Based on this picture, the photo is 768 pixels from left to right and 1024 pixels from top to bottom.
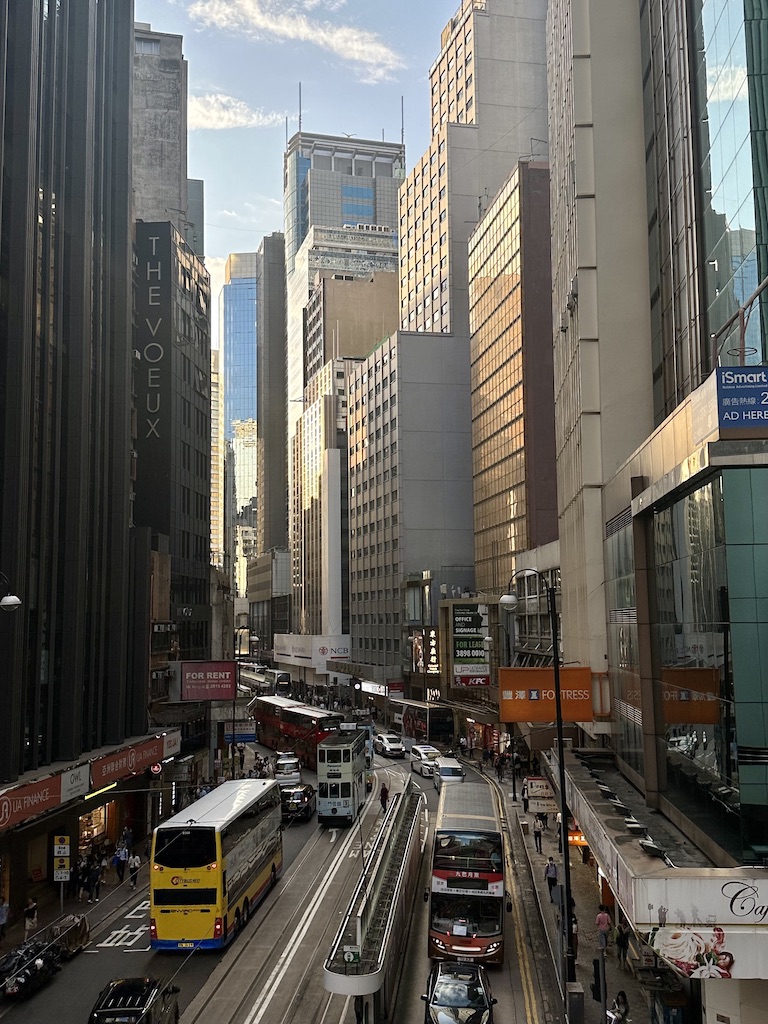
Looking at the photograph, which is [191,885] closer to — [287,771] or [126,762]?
[126,762]

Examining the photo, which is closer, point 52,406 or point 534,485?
point 52,406

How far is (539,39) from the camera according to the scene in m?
105

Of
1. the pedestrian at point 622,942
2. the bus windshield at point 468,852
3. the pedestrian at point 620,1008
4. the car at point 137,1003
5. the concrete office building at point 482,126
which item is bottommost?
the pedestrian at point 622,942

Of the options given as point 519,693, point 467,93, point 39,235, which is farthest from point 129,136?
point 467,93

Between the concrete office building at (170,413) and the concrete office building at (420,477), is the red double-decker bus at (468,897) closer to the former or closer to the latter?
the concrete office building at (170,413)

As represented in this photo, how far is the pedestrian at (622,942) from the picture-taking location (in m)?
23.1

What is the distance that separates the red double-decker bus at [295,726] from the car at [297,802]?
7541mm

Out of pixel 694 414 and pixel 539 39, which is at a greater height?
pixel 539 39

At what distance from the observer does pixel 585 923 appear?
87.6 feet

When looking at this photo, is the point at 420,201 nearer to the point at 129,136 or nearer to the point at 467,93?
the point at 467,93

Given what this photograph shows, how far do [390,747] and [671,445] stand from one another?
5330cm

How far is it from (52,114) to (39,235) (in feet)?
17.8

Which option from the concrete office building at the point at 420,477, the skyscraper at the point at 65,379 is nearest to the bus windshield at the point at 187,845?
the skyscraper at the point at 65,379

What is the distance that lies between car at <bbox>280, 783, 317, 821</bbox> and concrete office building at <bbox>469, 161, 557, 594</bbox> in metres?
32.1
